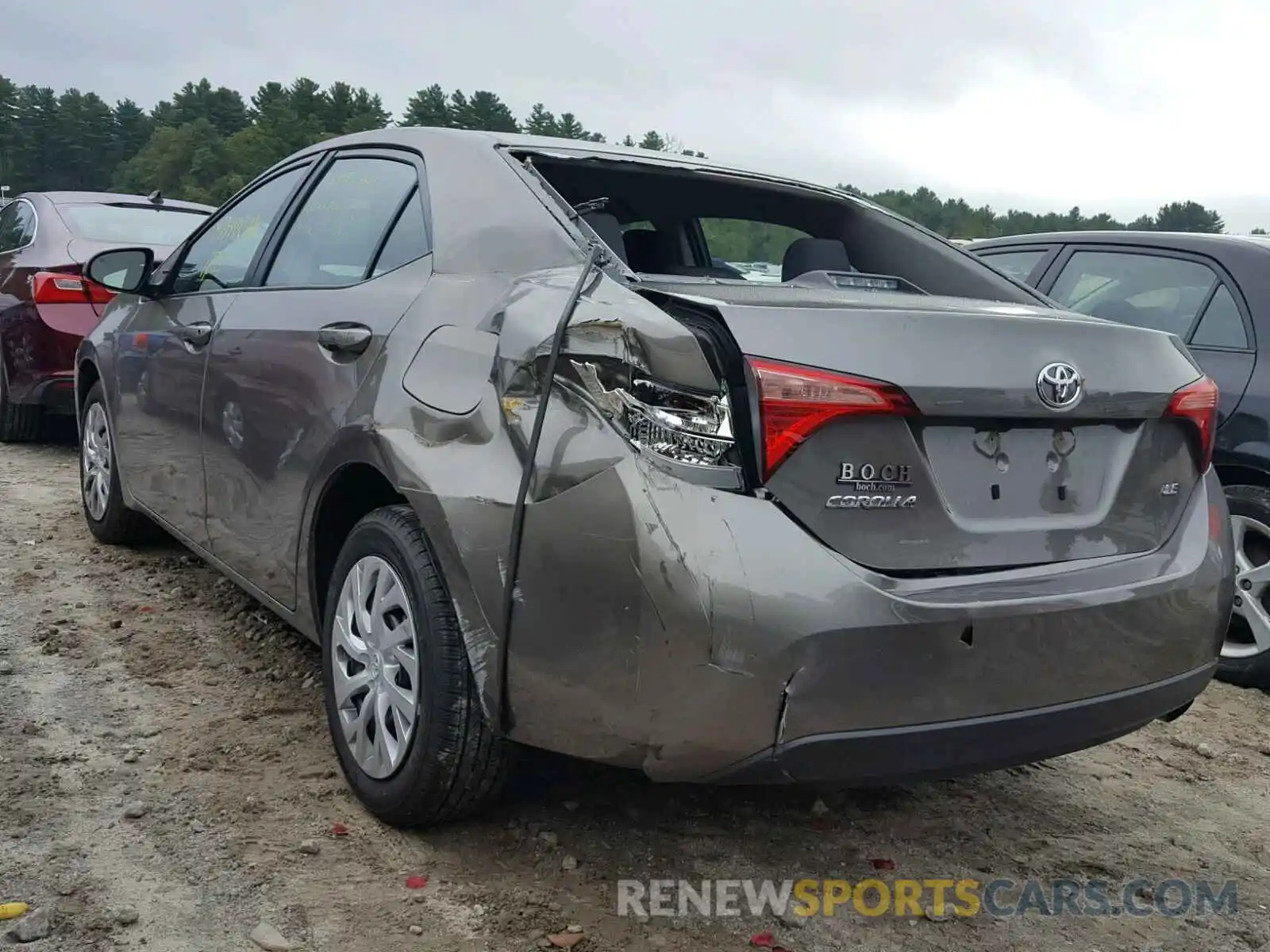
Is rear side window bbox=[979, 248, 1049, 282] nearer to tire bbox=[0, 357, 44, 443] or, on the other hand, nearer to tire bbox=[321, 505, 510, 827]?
tire bbox=[321, 505, 510, 827]

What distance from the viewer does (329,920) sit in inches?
92.0

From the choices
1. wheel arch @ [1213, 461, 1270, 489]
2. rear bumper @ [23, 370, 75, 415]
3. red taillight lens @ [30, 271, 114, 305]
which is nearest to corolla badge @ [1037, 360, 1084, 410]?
wheel arch @ [1213, 461, 1270, 489]

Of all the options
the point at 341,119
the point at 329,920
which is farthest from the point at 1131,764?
the point at 341,119

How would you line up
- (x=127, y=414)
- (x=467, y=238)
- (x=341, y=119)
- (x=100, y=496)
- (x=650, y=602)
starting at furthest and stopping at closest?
(x=341, y=119) → (x=100, y=496) → (x=127, y=414) → (x=467, y=238) → (x=650, y=602)

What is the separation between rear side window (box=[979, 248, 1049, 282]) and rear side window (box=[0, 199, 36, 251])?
583 cm

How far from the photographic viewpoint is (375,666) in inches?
106

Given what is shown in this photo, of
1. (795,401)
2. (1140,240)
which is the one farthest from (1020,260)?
(795,401)

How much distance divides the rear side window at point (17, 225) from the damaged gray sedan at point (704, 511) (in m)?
5.49

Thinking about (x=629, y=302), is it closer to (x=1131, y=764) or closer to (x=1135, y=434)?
(x=1135, y=434)

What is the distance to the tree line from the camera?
81000mm

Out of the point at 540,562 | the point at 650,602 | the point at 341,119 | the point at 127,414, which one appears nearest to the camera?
the point at 650,602

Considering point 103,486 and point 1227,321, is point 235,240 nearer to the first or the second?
point 103,486

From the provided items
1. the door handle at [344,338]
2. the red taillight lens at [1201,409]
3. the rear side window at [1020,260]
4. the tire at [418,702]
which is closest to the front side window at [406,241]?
the door handle at [344,338]

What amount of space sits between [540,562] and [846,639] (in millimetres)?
579
